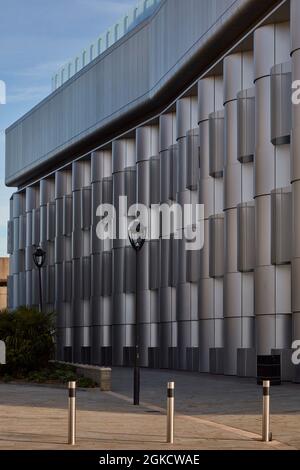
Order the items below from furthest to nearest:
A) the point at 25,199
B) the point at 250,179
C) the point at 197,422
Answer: the point at 25,199
the point at 250,179
the point at 197,422

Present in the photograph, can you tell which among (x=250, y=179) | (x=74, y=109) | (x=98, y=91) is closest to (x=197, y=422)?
(x=250, y=179)

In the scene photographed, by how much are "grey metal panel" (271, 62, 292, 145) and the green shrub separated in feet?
33.5

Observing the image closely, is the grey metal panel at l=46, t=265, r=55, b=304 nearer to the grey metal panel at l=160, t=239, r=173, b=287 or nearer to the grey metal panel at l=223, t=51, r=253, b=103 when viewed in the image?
the grey metal panel at l=160, t=239, r=173, b=287

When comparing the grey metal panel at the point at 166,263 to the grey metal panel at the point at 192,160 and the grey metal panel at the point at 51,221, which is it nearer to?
the grey metal panel at the point at 192,160

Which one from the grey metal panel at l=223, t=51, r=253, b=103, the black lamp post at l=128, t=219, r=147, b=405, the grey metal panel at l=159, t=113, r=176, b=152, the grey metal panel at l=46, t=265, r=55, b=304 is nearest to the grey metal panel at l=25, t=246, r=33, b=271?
the grey metal panel at l=46, t=265, r=55, b=304

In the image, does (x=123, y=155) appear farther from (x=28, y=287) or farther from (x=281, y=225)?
(x=281, y=225)

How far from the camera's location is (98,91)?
64625 mm

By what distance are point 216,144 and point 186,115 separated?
5907mm

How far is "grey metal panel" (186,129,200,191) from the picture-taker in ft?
161

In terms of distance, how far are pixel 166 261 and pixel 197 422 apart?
32.9m

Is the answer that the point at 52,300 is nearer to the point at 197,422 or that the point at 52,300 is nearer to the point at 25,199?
the point at 25,199

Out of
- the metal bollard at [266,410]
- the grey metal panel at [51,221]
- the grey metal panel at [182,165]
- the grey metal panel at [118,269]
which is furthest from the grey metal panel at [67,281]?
the metal bollard at [266,410]

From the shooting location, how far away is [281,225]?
122ft

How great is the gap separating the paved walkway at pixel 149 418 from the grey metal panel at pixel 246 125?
32.5 ft
